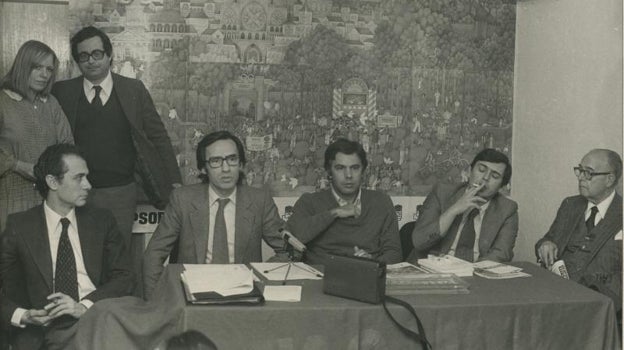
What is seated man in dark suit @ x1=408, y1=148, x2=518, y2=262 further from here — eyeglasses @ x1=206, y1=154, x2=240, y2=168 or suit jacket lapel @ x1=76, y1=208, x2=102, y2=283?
suit jacket lapel @ x1=76, y1=208, x2=102, y2=283

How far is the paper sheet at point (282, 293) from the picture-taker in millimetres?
2652

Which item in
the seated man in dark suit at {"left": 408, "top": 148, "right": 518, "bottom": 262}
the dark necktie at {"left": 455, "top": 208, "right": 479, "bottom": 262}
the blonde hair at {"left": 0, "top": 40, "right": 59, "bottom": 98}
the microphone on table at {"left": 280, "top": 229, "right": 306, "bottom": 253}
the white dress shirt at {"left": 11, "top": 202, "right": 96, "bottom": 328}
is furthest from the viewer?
the dark necktie at {"left": 455, "top": 208, "right": 479, "bottom": 262}

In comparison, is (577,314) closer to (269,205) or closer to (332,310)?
(332,310)

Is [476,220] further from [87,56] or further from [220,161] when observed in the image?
[87,56]

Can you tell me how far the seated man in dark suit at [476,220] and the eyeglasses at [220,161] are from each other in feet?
3.27

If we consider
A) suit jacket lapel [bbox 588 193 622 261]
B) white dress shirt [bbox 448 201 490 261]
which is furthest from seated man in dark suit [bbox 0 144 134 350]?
suit jacket lapel [bbox 588 193 622 261]

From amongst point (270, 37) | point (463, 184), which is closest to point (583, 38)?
point (463, 184)

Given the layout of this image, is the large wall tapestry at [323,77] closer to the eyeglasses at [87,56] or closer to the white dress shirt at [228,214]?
the eyeglasses at [87,56]

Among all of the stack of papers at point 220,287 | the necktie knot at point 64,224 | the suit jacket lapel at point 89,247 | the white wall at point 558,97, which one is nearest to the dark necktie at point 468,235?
the white wall at point 558,97

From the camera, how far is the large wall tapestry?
15.1 feet

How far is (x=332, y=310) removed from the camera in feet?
8.50

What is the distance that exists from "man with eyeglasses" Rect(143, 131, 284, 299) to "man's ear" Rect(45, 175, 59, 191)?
0.59m

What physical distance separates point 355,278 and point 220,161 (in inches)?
50.2

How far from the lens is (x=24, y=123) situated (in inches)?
147
